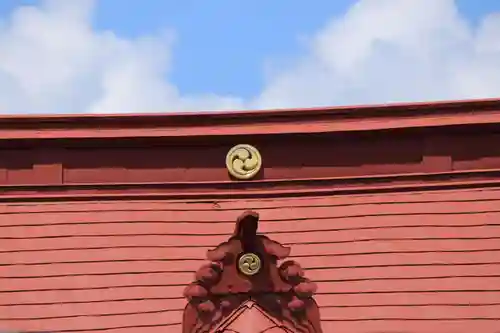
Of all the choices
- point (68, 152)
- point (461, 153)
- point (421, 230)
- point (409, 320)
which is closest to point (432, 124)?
point (461, 153)

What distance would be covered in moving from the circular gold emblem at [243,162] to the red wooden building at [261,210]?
0.01 m

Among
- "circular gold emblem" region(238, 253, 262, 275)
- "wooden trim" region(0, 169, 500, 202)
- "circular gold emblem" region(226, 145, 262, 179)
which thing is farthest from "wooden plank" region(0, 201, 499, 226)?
"circular gold emblem" region(238, 253, 262, 275)

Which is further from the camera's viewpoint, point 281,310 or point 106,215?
point 106,215

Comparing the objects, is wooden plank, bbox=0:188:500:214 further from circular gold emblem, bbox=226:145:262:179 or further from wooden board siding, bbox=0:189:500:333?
circular gold emblem, bbox=226:145:262:179

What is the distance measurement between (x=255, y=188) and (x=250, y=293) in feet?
6.52

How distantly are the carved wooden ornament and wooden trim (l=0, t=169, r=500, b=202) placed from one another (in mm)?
1807

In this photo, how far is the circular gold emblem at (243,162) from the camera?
32.5ft

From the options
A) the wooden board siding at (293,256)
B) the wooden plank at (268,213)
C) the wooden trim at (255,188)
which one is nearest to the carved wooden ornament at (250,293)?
the wooden board siding at (293,256)

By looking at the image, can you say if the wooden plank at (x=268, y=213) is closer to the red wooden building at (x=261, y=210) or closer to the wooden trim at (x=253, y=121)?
the red wooden building at (x=261, y=210)

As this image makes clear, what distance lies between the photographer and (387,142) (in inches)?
397

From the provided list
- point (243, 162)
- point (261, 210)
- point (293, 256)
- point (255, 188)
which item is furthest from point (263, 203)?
point (293, 256)

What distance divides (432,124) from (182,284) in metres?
3.14

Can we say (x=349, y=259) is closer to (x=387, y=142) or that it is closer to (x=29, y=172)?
(x=387, y=142)

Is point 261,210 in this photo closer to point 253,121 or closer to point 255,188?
point 255,188
